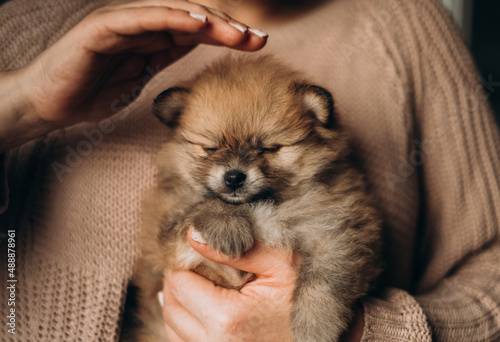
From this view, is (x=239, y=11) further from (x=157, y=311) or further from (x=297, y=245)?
(x=157, y=311)

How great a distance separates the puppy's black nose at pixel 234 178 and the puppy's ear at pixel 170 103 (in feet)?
1.11

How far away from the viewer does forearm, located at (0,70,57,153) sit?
119 cm

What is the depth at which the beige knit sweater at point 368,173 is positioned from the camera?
130 centimetres

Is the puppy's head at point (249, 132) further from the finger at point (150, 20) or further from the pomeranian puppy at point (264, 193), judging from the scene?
the finger at point (150, 20)

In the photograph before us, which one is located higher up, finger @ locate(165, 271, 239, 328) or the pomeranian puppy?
the pomeranian puppy

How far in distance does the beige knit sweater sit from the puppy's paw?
1.38 ft

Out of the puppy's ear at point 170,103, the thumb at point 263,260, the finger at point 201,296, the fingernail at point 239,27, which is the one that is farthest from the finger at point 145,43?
the finger at point 201,296

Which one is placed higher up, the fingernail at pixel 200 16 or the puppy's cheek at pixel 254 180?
the fingernail at pixel 200 16

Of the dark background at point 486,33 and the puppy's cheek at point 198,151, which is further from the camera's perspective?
the dark background at point 486,33

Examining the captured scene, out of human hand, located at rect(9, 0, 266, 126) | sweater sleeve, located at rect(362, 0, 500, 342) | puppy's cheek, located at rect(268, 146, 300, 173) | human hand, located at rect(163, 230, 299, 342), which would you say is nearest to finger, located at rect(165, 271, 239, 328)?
human hand, located at rect(163, 230, 299, 342)

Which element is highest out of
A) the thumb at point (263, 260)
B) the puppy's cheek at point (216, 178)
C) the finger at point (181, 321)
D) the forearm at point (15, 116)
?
the forearm at point (15, 116)

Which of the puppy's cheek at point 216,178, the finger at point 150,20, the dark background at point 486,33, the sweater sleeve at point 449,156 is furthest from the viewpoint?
the dark background at point 486,33

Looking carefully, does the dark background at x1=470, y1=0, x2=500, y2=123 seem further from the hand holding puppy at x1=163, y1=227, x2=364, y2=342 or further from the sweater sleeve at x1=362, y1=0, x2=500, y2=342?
the hand holding puppy at x1=163, y1=227, x2=364, y2=342

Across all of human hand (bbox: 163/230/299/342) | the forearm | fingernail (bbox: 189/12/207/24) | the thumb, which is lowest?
human hand (bbox: 163/230/299/342)
